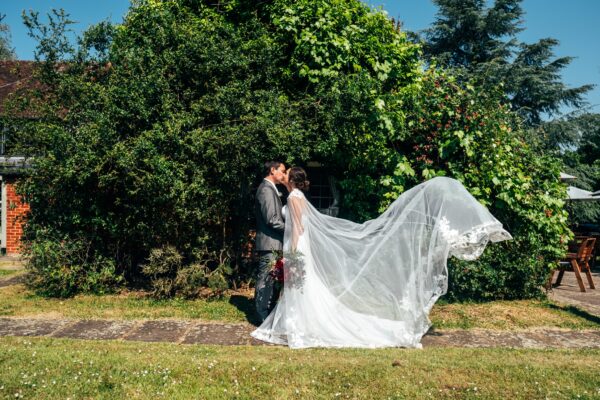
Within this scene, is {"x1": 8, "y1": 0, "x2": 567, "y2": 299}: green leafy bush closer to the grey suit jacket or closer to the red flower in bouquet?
the grey suit jacket

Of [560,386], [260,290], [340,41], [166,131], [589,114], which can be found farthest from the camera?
[589,114]

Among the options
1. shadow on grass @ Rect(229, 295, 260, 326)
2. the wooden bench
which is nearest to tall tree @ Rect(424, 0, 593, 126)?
the wooden bench

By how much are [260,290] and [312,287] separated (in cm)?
90

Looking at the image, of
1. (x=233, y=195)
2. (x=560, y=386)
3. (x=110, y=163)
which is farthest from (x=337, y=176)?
(x=560, y=386)

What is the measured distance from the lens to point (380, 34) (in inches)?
391

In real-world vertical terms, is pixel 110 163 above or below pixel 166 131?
below

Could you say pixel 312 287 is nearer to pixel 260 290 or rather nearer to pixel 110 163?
pixel 260 290

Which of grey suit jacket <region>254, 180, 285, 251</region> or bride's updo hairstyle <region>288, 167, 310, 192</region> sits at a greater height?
bride's updo hairstyle <region>288, 167, 310, 192</region>

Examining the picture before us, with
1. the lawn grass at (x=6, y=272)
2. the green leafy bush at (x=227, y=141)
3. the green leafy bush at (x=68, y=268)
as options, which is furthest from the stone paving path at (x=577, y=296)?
the lawn grass at (x=6, y=272)

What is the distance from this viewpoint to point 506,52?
91.1 ft

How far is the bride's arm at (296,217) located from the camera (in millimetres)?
6625

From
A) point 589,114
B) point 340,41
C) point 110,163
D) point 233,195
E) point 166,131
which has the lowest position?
point 233,195

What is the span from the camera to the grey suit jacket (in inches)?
273

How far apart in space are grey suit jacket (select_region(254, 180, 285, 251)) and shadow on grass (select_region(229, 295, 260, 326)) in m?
1.08
